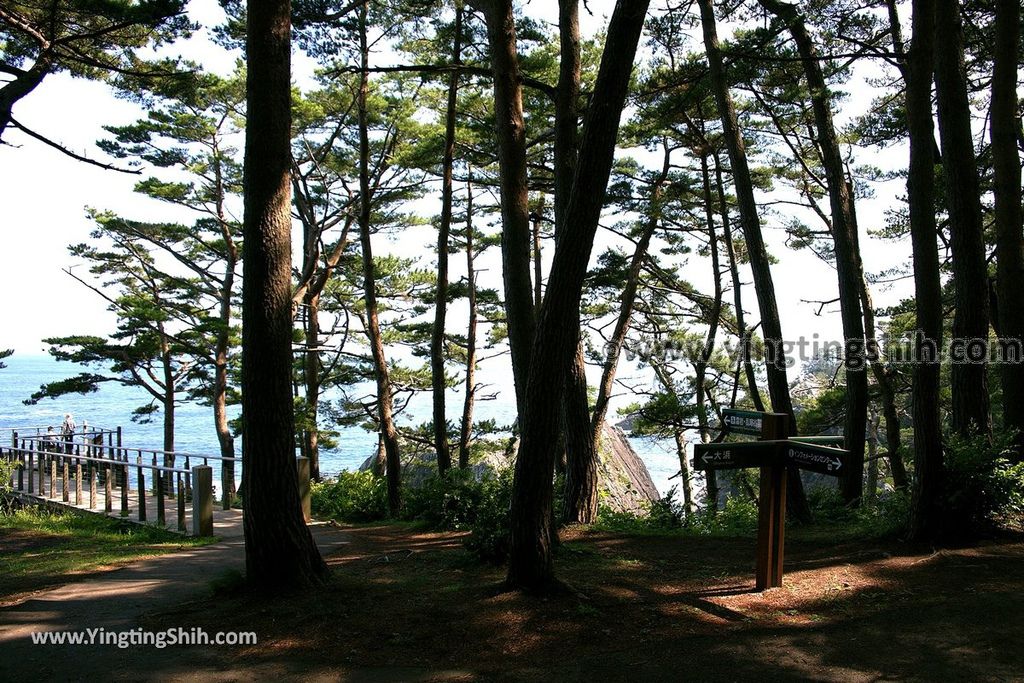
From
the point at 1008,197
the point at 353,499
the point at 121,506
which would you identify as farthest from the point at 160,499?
the point at 1008,197

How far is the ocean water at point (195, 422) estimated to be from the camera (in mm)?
24342

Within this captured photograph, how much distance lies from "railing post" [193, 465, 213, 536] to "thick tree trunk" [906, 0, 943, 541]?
7.35 metres

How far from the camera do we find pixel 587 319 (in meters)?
18.1

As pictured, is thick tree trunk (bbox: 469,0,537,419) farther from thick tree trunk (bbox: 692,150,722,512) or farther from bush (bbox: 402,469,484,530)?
Result: thick tree trunk (bbox: 692,150,722,512)

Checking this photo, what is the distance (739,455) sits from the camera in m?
5.30

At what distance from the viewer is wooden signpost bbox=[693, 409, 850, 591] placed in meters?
5.24

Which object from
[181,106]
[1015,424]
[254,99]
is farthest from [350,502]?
[181,106]

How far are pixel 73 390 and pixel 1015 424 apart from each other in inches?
902

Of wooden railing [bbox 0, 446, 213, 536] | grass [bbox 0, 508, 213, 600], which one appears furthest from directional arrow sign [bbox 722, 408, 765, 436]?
wooden railing [bbox 0, 446, 213, 536]

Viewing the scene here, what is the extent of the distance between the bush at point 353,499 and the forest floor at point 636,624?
6.51m

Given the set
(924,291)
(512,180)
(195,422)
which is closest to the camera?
(924,291)

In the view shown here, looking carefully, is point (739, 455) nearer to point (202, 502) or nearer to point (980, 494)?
point (980, 494)

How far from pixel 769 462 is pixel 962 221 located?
3902 millimetres

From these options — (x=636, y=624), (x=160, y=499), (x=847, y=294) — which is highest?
(x=847, y=294)
